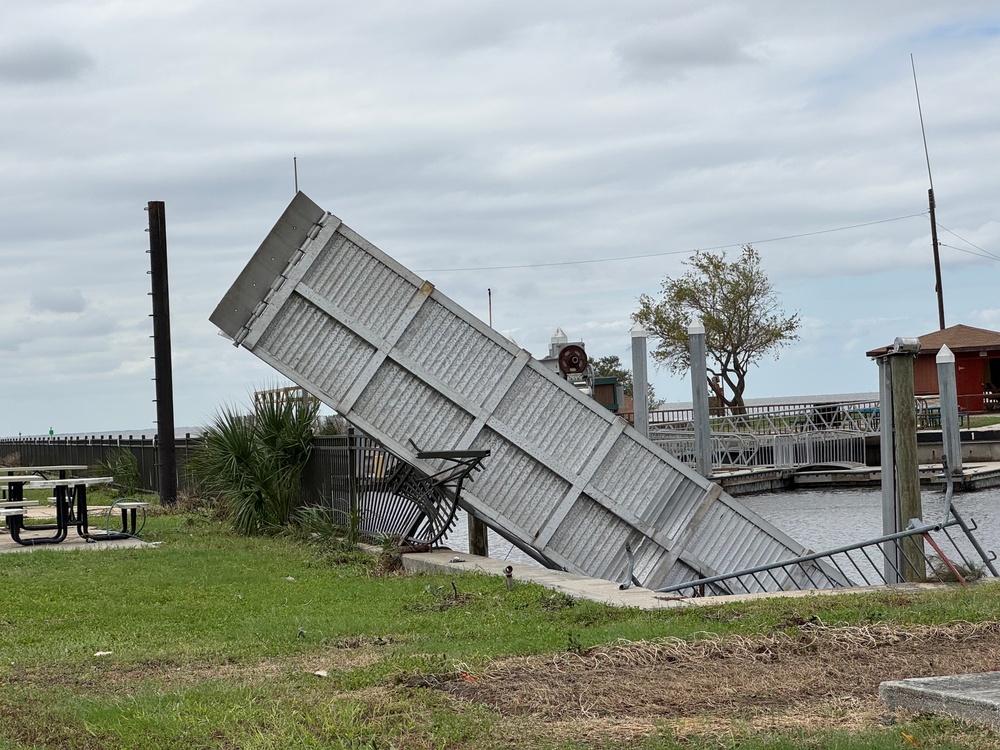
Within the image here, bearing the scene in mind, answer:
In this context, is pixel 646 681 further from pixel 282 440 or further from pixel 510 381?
→ pixel 282 440

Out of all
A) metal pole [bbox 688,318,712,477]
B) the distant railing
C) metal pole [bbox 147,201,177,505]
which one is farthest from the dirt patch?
the distant railing

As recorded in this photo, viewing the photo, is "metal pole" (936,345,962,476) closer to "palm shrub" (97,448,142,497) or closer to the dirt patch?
the dirt patch

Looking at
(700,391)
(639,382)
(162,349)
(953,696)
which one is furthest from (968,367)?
(953,696)

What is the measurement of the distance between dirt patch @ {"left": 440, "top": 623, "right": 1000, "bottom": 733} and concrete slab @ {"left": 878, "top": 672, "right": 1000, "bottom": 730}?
11 centimetres

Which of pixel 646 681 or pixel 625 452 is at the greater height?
pixel 625 452

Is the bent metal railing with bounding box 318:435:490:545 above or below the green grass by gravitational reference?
above

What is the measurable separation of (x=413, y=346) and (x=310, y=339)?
1.09 metres

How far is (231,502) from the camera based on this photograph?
15.4 meters

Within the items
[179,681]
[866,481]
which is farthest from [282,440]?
[866,481]

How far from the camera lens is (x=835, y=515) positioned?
27.3 m

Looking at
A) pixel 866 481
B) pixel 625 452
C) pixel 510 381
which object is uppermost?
pixel 510 381

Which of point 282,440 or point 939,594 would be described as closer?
point 939,594

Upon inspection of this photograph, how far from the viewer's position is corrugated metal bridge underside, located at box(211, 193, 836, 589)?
37.7ft

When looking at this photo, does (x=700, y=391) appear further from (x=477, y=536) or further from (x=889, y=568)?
(x=889, y=568)
